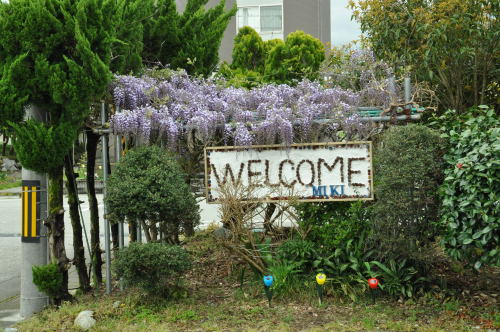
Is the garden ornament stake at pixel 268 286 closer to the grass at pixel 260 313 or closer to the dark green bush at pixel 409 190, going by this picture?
the grass at pixel 260 313

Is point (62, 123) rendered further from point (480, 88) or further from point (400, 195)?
point (480, 88)

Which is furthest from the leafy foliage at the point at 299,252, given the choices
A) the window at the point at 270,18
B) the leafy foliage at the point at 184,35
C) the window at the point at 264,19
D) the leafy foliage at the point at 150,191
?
the window at the point at 270,18

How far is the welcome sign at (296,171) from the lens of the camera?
286 inches

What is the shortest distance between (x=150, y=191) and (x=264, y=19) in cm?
2515

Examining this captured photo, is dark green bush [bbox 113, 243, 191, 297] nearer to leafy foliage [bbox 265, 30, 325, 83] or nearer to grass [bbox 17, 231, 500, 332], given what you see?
grass [bbox 17, 231, 500, 332]

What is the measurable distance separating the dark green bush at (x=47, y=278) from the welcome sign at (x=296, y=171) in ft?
6.83

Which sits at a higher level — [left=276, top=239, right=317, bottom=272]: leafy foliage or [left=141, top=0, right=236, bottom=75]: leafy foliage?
[left=141, top=0, right=236, bottom=75]: leafy foliage

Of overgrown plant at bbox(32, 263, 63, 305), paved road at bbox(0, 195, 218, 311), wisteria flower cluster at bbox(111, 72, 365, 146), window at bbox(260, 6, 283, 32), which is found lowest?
paved road at bbox(0, 195, 218, 311)

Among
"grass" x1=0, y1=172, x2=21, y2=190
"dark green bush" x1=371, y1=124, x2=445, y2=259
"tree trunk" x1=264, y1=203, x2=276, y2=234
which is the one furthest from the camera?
"grass" x1=0, y1=172, x2=21, y2=190

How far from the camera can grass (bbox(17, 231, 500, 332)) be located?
6145 millimetres

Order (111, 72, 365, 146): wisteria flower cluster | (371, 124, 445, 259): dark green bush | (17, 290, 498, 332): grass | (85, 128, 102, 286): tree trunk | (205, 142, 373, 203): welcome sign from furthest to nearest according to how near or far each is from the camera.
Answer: (85, 128, 102, 286): tree trunk
(111, 72, 365, 146): wisteria flower cluster
(205, 142, 373, 203): welcome sign
(371, 124, 445, 259): dark green bush
(17, 290, 498, 332): grass

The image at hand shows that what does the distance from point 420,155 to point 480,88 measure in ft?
20.6

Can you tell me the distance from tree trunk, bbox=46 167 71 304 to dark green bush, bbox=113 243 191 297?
83 centimetres

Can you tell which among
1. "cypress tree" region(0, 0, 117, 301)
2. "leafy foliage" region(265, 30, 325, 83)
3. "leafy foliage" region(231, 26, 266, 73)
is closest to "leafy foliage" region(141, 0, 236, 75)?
"cypress tree" region(0, 0, 117, 301)
